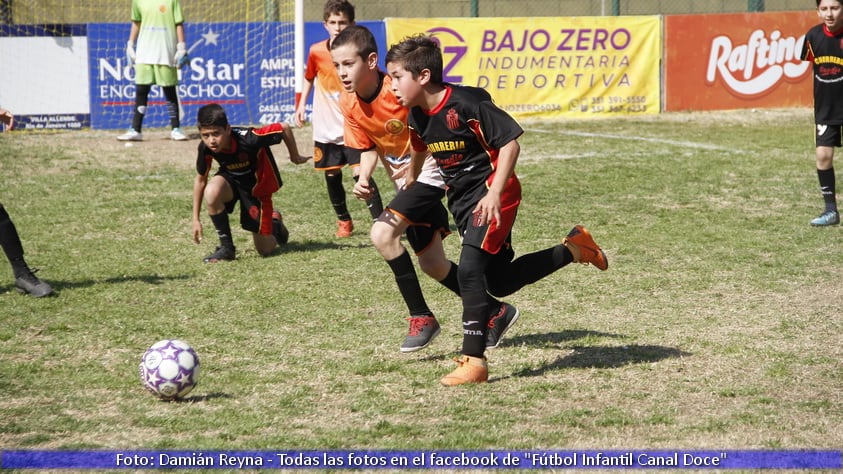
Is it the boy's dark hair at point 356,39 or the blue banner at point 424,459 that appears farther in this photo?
the boy's dark hair at point 356,39

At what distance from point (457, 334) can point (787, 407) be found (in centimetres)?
201

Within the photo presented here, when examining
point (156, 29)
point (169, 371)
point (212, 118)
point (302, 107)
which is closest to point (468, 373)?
point (169, 371)

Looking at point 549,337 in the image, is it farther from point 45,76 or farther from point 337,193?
point 45,76

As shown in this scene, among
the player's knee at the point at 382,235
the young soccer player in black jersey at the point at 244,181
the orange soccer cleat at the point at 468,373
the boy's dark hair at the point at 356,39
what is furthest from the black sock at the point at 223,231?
the orange soccer cleat at the point at 468,373

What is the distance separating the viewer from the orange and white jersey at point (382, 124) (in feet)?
22.1

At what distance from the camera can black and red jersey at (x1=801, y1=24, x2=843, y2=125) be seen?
8.98 meters

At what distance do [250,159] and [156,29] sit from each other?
607 cm

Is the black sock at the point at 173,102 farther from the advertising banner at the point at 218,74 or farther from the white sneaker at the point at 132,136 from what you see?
the advertising banner at the point at 218,74

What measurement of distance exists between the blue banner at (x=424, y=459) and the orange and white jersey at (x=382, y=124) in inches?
108

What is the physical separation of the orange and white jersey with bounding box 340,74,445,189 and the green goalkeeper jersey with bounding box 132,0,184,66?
6.99 metres

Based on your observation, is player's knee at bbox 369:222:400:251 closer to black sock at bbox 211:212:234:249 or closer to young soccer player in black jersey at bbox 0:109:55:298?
young soccer player in black jersey at bbox 0:109:55:298

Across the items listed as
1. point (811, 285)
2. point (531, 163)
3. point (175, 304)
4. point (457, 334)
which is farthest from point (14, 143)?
point (811, 285)

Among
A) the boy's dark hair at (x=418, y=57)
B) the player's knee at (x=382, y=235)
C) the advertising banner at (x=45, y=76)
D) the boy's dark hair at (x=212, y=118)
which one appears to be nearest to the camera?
the boy's dark hair at (x=418, y=57)

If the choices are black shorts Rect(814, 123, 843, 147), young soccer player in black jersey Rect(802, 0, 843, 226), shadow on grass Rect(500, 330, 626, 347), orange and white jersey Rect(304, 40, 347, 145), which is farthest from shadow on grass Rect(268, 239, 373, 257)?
black shorts Rect(814, 123, 843, 147)
